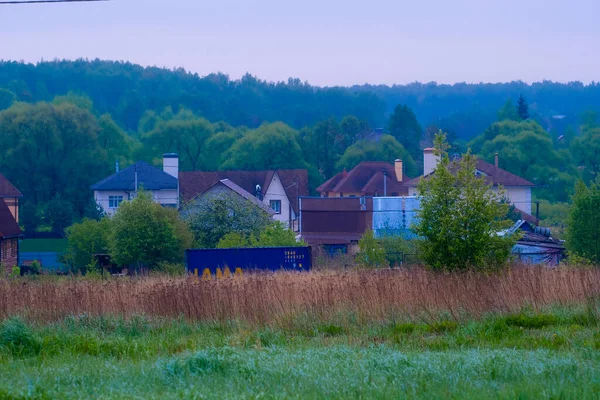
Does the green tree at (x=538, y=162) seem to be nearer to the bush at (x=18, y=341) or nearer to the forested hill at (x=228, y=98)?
the forested hill at (x=228, y=98)

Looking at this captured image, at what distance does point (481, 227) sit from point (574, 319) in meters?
3.84

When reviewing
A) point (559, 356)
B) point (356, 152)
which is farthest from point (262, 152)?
point (559, 356)

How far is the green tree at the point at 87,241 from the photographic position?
4253cm

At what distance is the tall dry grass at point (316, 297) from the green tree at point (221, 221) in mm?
25627

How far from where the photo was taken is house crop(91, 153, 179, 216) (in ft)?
205

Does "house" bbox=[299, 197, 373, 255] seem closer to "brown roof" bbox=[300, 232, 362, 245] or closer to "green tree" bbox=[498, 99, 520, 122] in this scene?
"brown roof" bbox=[300, 232, 362, 245]

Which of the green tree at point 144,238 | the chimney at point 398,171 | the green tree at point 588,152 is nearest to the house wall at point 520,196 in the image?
the chimney at point 398,171

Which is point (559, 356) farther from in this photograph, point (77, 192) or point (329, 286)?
point (77, 192)

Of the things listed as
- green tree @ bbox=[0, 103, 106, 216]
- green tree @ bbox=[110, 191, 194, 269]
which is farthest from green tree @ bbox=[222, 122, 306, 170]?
green tree @ bbox=[110, 191, 194, 269]

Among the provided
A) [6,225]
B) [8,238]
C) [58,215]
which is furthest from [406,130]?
[8,238]

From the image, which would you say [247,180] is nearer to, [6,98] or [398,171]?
[398,171]

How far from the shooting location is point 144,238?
34656 millimetres

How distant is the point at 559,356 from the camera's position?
360 inches

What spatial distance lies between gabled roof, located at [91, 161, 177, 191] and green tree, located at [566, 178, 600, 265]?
3792 cm
